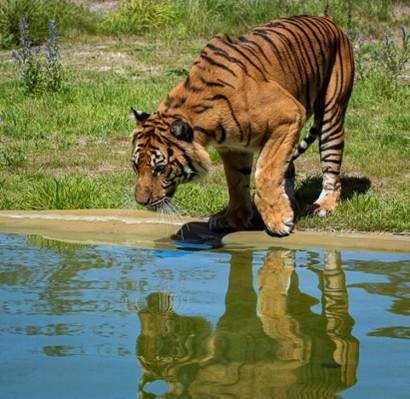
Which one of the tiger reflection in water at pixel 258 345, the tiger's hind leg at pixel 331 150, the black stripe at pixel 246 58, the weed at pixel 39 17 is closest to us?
the tiger reflection in water at pixel 258 345

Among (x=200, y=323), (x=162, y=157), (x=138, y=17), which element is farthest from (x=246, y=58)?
(x=138, y=17)

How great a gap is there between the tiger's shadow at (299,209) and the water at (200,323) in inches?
9.6

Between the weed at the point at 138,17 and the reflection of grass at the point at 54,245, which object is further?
the weed at the point at 138,17

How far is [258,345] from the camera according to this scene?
15.2 ft

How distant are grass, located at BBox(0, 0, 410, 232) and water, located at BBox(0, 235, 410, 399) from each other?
94 cm

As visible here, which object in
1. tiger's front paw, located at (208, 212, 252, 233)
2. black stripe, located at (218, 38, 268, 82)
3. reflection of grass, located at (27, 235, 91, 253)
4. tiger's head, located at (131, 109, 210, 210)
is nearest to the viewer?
tiger's head, located at (131, 109, 210, 210)

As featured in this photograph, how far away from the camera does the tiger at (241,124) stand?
6.31 m

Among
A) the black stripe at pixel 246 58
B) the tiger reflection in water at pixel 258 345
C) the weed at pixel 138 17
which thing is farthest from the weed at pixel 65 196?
the weed at pixel 138 17

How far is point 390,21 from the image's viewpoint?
16.3 m

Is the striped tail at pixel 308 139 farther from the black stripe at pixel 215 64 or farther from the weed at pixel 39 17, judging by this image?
the weed at pixel 39 17

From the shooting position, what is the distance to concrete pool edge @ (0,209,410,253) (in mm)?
6469

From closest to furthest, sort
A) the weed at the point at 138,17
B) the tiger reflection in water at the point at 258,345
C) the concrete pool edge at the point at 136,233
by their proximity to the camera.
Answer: the tiger reflection in water at the point at 258,345 → the concrete pool edge at the point at 136,233 → the weed at the point at 138,17

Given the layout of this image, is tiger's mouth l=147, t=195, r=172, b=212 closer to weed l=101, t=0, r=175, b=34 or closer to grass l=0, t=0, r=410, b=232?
grass l=0, t=0, r=410, b=232

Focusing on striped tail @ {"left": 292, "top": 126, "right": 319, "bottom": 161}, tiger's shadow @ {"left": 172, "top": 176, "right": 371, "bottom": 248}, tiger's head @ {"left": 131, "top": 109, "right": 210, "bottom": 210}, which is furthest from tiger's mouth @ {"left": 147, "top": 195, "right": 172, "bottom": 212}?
striped tail @ {"left": 292, "top": 126, "right": 319, "bottom": 161}
